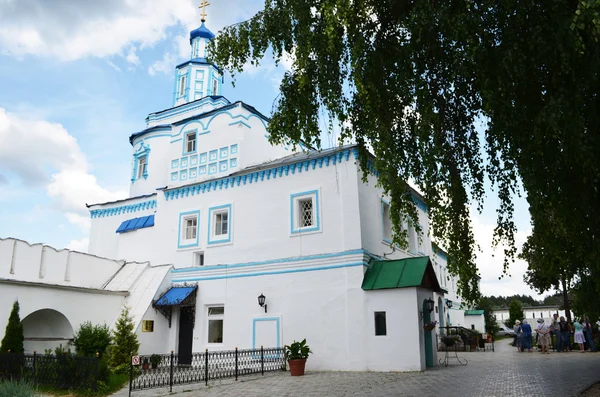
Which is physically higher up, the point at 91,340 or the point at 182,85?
the point at 182,85

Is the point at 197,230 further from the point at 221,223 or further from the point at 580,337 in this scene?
the point at 580,337

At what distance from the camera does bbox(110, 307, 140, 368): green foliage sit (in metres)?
14.6

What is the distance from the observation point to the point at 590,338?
19469mm

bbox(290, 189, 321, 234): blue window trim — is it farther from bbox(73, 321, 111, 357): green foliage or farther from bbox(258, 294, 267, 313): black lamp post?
bbox(73, 321, 111, 357): green foliage

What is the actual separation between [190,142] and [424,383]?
543 inches

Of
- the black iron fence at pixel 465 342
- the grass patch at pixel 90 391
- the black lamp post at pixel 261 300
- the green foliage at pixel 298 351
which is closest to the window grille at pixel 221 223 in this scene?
the black lamp post at pixel 261 300

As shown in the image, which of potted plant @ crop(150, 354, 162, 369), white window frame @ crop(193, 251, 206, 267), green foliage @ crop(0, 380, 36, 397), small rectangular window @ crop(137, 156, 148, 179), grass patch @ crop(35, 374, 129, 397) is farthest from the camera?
small rectangular window @ crop(137, 156, 148, 179)

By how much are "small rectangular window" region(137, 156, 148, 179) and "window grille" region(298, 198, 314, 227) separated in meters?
10.6

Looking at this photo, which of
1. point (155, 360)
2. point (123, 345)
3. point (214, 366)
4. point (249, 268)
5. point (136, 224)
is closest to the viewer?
point (214, 366)

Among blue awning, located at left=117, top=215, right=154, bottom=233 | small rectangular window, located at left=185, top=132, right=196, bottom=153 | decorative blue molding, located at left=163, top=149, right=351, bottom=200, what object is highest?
small rectangular window, located at left=185, top=132, right=196, bottom=153

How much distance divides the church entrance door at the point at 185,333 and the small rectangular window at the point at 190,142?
21.9ft

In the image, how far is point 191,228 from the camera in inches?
746

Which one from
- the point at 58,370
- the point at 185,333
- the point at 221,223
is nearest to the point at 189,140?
the point at 221,223

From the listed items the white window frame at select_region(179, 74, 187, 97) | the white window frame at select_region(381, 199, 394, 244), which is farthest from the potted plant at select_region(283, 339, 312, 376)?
the white window frame at select_region(179, 74, 187, 97)
